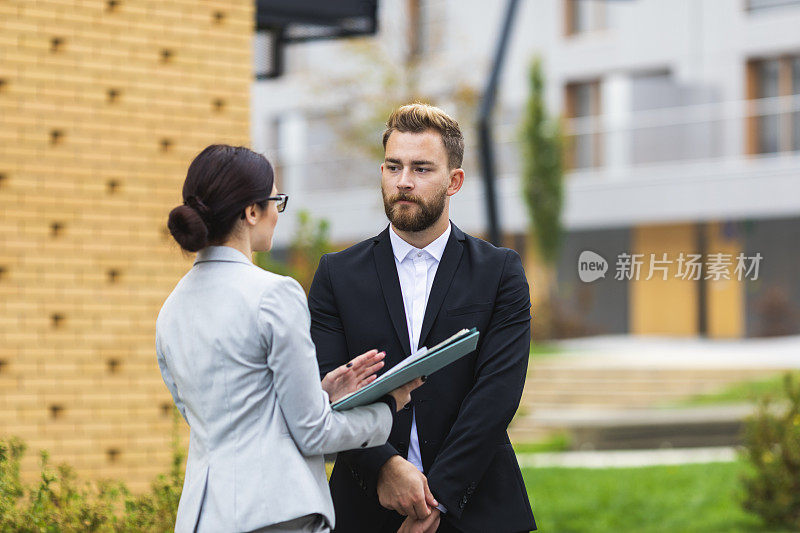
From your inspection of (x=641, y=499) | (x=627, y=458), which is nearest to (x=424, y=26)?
(x=627, y=458)

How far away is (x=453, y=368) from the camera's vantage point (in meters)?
2.89

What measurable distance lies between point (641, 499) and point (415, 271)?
630cm

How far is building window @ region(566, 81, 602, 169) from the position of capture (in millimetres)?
25375

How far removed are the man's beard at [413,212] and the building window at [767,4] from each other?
22840 mm

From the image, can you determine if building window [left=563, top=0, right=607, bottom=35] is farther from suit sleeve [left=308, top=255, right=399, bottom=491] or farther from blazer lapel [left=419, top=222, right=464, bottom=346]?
suit sleeve [left=308, top=255, right=399, bottom=491]

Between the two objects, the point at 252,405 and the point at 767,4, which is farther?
the point at 767,4

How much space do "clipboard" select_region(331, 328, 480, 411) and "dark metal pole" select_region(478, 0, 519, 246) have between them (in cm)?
697

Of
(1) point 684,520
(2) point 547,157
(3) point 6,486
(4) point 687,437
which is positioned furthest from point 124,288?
(2) point 547,157

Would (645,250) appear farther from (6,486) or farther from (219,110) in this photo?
(6,486)

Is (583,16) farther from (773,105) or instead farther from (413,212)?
(413,212)

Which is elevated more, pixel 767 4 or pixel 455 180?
pixel 767 4

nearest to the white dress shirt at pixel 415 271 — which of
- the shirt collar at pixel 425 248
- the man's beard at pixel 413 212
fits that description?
the shirt collar at pixel 425 248

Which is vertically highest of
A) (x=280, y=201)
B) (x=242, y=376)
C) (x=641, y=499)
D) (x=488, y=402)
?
(x=280, y=201)

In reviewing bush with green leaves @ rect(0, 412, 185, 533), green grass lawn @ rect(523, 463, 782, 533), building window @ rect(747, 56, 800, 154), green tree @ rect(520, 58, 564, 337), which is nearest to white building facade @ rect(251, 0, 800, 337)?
building window @ rect(747, 56, 800, 154)
